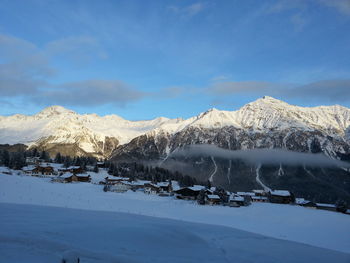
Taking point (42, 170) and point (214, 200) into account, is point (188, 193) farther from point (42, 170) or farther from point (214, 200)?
point (42, 170)

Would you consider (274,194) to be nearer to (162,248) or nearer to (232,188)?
(232,188)

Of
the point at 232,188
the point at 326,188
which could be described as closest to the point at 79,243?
the point at 232,188

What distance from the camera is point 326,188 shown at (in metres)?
192

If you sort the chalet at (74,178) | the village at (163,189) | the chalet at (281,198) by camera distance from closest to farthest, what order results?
the village at (163,189)
the chalet at (74,178)
the chalet at (281,198)

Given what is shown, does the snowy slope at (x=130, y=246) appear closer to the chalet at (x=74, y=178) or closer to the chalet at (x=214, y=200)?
the chalet at (x=214, y=200)

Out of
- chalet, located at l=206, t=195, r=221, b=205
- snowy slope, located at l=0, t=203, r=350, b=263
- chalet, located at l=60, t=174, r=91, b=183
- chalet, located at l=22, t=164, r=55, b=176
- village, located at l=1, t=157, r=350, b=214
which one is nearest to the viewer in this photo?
snowy slope, located at l=0, t=203, r=350, b=263

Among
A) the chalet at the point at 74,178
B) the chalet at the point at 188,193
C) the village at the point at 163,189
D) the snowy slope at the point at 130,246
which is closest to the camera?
the snowy slope at the point at 130,246

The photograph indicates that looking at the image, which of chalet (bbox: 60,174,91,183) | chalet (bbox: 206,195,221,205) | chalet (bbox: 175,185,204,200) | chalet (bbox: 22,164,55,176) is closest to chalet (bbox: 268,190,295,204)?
chalet (bbox: 175,185,204,200)

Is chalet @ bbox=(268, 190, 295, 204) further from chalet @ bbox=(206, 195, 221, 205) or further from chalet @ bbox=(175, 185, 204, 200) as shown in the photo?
chalet @ bbox=(206, 195, 221, 205)

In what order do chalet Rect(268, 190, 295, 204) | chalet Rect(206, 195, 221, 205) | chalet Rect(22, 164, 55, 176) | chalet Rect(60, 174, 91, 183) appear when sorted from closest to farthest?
chalet Rect(206, 195, 221, 205) < chalet Rect(60, 174, 91, 183) < chalet Rect(22, 164, 55, 176) < chalet Rect(268, 190, 295, 204)

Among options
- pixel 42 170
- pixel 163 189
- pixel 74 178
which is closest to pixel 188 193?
pixel 163 189

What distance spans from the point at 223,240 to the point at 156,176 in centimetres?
12026

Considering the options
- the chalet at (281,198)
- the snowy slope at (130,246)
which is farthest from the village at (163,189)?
the snowy slope at (130,246)

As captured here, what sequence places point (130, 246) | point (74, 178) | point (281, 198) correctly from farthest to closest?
point (281, 198)
point (74, 178)
point (130, 246)
